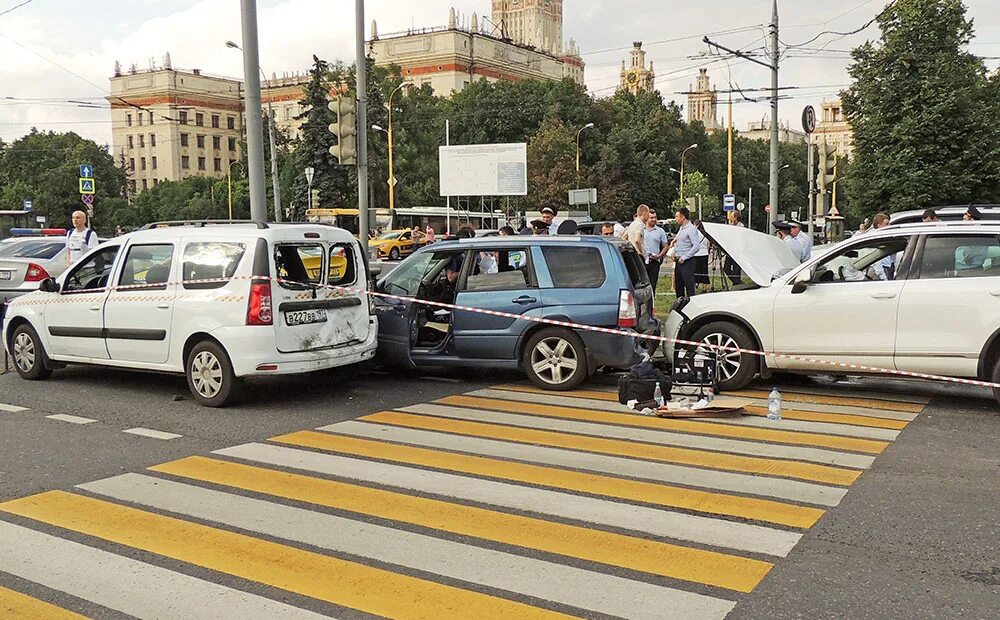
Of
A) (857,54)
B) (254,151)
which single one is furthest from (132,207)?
(254,151)

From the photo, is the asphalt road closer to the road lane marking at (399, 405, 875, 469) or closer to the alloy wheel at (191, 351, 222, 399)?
the road lane marking at (399, 405, 875, 469)

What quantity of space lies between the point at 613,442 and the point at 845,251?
352cm

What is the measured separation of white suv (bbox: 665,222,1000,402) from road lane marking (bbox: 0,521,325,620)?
6313 mm

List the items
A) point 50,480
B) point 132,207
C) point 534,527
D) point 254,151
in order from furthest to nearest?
point 132,207 → point 254,151 → point 50,480 → point 534,527

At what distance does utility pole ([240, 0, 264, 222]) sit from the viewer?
12320 millimetres

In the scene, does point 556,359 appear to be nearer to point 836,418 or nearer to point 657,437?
point 657,437

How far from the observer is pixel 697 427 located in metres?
7.49

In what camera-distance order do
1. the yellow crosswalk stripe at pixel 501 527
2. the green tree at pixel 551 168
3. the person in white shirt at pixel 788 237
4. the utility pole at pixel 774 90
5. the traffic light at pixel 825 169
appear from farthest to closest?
the green tree at pixel 551 168
the utility pole at pixel 774 90
the traffic light at pixel 825 169
the person in white shirt at pixel 788 237
the yellow crosswalk stripe at pixel 501 527

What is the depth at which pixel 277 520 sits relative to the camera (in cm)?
511

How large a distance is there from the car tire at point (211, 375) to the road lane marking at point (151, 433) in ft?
2.96

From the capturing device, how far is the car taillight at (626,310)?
29.6 feet

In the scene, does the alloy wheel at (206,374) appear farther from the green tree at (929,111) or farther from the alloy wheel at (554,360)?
the green tree at (929,111)

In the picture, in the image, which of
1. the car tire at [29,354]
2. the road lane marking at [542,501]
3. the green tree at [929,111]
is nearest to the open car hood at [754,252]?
the road lane marking at [542,501]

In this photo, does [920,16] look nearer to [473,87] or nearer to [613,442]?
[613,442]
